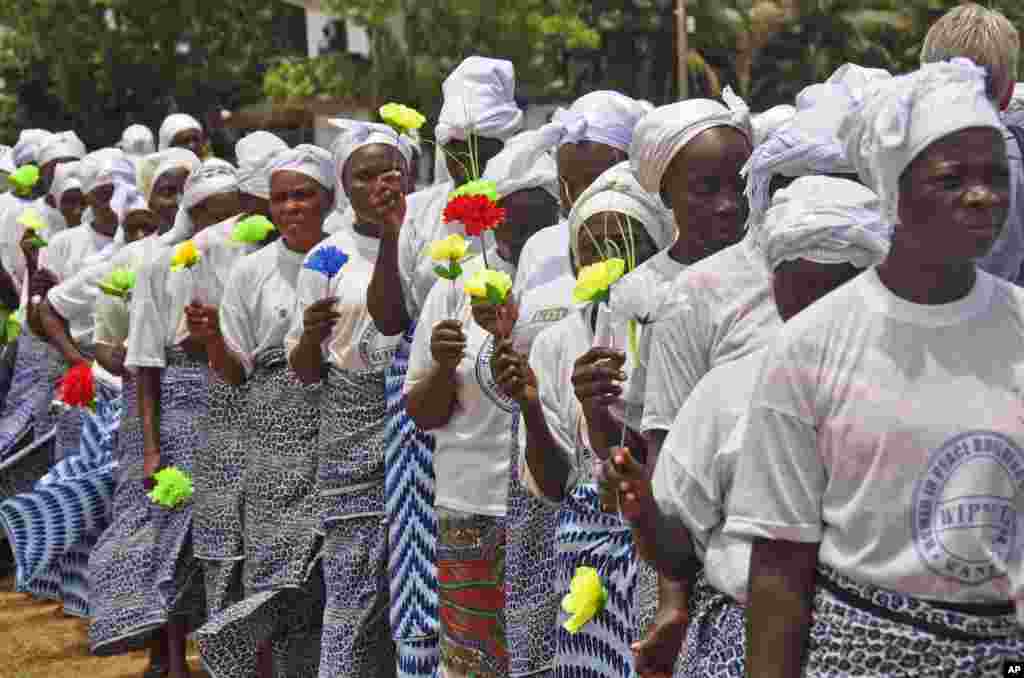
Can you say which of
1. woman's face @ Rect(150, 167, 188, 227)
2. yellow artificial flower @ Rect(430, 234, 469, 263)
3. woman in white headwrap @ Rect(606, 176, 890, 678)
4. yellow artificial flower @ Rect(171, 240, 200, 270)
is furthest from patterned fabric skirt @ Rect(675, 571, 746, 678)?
woman's face @ Rect(150, 167, 188, 227)

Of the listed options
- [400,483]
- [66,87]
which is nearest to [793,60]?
[66,87]

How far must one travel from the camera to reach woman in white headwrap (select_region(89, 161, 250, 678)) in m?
9.30

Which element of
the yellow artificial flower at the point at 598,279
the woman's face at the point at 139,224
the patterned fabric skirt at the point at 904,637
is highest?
the yellow artificial flower at the point at 598,279

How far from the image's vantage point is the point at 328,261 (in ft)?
24.3

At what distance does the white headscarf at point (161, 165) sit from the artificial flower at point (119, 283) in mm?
496

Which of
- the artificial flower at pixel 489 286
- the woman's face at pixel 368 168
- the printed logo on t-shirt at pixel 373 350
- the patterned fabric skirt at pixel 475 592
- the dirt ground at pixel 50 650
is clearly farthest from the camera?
the dirt ground at pixel 50 650

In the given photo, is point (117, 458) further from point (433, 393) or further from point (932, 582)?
point (932, 582)

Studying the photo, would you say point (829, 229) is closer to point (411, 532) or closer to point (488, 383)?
point (488, 383)

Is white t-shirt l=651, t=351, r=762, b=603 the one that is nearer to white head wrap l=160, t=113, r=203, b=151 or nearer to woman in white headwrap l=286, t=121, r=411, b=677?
woman in white headwrap l=286, t=121, r=411, b=677

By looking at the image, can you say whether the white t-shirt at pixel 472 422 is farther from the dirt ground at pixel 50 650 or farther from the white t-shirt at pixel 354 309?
the dirt ground at pixel 50 650

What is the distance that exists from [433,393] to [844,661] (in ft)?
10.3

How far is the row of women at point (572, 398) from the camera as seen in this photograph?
3.48 meters

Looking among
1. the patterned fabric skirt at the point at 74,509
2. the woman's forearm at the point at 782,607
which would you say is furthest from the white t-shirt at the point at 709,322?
the patterned fabric skirt at the point at 74,509

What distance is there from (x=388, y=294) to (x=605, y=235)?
201 cm
